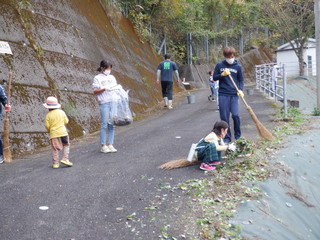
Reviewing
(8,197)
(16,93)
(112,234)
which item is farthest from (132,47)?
(112,234)

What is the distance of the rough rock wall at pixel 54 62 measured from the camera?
9.41m

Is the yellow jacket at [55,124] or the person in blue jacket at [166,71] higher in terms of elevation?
the person in blue jacket at [166,71]

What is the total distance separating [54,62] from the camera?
11.3 m

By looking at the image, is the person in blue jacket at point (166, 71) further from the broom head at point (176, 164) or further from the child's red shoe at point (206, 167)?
the child's red shoe at point (206, 167)

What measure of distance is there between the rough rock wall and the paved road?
3.64ft

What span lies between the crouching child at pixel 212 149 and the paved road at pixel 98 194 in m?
0.21

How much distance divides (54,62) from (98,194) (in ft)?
20.8

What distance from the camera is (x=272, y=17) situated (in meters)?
31.7

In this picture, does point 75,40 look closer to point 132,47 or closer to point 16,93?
point 16,93

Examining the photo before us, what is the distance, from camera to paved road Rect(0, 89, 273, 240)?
186 inches

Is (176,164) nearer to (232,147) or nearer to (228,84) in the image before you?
(232,147)

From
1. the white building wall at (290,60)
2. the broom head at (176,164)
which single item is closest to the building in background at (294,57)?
the white building wall at (290,60)

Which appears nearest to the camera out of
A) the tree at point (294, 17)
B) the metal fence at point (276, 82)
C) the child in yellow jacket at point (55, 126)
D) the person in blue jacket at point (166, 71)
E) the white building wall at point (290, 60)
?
the child in yellow jacket at point (55, 126)

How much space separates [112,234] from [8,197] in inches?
78.8
